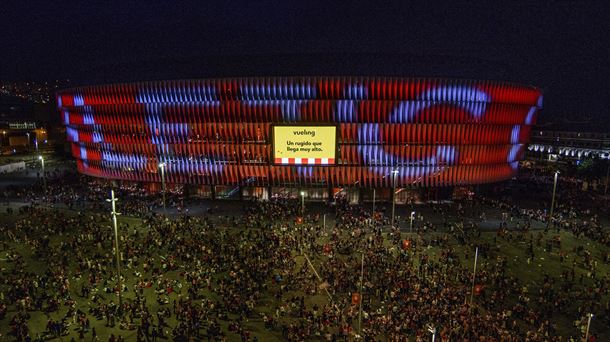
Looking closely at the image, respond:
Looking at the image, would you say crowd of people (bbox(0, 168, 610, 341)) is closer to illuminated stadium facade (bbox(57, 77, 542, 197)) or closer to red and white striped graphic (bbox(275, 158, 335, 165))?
red and white striped graphic (bbox(275, 158, 335, 165))

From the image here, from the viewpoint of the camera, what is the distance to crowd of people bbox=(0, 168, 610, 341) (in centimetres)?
2238

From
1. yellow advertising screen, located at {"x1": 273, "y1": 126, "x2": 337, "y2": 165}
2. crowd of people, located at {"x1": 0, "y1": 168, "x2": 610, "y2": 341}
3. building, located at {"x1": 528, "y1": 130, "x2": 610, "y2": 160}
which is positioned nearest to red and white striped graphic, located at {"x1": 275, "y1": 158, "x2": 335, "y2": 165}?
yellow advertising screen, located at {"x1": 273, "y1": 126, "x2": 337, "y2": 165}

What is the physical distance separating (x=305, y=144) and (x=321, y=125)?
3.37 m

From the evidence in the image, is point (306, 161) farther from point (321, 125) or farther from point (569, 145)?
point (569, 145)

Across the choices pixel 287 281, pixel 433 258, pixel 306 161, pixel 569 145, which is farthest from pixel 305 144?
pixel 569 145

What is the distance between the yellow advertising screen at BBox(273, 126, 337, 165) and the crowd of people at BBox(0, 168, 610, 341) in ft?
40.6

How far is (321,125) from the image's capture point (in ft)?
175

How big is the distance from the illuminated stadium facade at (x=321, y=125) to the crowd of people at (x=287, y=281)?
13.5 m

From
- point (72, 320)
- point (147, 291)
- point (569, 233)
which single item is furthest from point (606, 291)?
point (72, 320)

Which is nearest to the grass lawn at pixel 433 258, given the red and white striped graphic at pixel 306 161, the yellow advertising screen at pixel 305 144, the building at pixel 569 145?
the red and white striped graphic at pixel 306 161

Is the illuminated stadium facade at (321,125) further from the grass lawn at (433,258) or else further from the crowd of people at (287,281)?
the grass lawn at (433,258)

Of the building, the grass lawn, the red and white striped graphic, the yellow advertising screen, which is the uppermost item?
the yellow advertising screen

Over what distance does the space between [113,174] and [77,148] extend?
38.5 feet

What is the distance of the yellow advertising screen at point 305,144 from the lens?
53.6 metres
